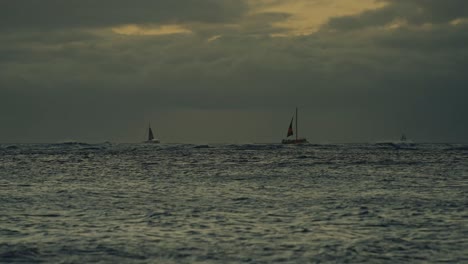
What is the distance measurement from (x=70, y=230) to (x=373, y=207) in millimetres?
12494

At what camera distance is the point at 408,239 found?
16438 mm

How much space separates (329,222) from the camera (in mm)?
19688

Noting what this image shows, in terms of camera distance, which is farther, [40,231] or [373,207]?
[373,207]

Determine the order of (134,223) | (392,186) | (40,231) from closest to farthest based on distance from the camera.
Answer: (40,231) < (134,223) < (392,186)

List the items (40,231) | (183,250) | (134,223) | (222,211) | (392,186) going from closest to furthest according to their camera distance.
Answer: (183,250) → (40,231) → (134,223) → (222,211) → (392,186)

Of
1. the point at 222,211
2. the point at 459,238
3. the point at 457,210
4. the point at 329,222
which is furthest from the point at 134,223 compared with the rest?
the point at 457,210

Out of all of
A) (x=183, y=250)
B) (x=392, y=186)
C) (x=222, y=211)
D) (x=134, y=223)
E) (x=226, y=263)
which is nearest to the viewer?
(x=226, y=263)

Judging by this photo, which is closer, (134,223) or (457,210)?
(134,223)

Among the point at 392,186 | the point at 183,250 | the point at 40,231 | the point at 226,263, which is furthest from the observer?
the point at 392,186

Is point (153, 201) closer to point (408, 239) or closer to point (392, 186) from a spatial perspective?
point (408, 239)

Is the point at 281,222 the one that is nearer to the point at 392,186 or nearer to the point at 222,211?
the point at 222,211

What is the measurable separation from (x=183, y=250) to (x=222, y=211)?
26.7 ft

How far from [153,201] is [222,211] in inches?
209

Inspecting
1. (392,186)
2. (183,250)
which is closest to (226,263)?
(183,250)
